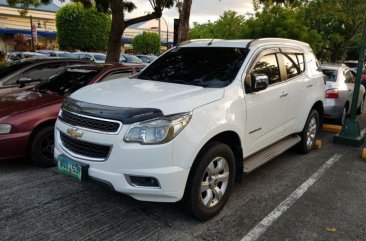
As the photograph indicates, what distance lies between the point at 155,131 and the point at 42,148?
2609 millimetres

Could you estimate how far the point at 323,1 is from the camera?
19859mm

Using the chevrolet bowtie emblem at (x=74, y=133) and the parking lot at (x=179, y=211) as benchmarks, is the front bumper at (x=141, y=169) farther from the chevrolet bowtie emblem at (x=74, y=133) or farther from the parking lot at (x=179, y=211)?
the parking lot at (x=179, y=211)

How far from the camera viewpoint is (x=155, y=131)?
336 cm

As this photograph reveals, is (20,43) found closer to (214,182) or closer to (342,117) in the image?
(342,117)

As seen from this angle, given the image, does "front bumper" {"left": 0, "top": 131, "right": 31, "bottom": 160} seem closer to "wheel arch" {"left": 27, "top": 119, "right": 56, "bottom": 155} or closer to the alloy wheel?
"wheel arch" {"left": 27, "top": 119, "right": 56, "bottom": 155}

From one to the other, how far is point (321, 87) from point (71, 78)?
429 cm

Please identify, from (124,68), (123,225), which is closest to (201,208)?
(123,225)

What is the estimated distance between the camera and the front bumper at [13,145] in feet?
15.9

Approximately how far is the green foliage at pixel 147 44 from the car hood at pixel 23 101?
4452cm

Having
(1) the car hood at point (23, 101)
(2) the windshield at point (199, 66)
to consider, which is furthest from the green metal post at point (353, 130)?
(1) the car hood at point (23, 101)

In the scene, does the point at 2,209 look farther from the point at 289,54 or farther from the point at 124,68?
the point at 289,54

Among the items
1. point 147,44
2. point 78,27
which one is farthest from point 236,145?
point 147,44

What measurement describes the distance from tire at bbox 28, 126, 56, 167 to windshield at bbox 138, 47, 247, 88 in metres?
1.57

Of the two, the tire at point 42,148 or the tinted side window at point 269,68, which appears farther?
the tire at point 42,148
